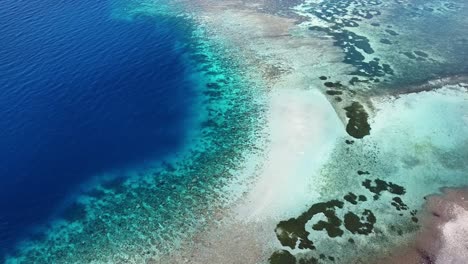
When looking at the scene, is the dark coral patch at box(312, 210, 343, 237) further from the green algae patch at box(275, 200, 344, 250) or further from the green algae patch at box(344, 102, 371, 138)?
the green algae patch at box(344, 102, 371, 138)

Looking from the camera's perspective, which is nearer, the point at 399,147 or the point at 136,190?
the point at 136,190

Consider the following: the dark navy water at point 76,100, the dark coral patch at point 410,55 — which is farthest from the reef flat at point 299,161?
the dark navy water at point 76,100

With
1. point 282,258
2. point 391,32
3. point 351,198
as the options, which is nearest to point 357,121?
point 351,198

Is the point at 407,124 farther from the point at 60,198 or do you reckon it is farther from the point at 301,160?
the point at 60,198

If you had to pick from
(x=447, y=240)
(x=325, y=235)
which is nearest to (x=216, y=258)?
(x=325, y=235)

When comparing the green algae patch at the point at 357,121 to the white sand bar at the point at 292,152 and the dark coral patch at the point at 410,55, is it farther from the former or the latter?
the dark coral patch at the point at 410,55

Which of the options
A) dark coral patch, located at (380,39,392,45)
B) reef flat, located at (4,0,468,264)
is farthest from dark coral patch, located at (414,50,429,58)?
dark coral patch, located at (380,39,392,45)
